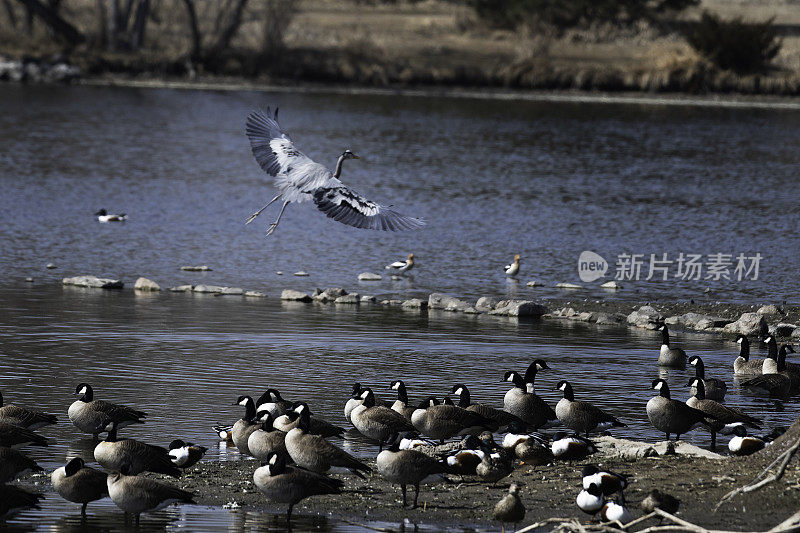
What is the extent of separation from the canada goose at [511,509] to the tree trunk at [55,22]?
68355 millimetres

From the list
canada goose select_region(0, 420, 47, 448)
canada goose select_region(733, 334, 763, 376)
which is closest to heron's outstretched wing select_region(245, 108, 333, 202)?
canada goose select_region(0, 420, 47, 448)

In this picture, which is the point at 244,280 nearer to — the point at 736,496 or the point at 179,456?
the point at 179,456

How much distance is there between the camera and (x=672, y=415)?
14.1m

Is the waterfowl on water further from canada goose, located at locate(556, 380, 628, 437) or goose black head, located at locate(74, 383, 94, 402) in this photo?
goose black head, located at locate(74, 383, 94, 402)

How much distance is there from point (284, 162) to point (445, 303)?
685 cm

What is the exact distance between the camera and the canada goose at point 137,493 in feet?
37.2

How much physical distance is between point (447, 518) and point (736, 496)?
8.69 ft

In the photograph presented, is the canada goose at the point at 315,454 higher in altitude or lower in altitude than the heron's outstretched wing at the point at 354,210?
lower

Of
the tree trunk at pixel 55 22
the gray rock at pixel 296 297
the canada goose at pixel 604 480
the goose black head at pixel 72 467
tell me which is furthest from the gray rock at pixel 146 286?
the tree trunk at pixel 55 22

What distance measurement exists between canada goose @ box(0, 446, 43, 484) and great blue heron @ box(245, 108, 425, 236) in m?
5.20

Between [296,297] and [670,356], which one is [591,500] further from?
[296,297]

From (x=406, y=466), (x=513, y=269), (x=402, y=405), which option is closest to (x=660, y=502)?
(x=406, y=466)

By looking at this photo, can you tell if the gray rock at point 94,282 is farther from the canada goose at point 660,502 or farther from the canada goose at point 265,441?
the canada goose at point 660,502

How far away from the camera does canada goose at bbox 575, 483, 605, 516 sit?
11008mm
